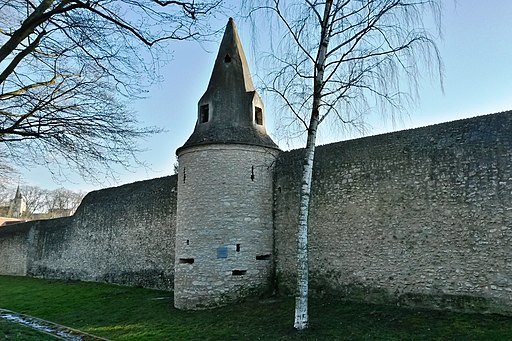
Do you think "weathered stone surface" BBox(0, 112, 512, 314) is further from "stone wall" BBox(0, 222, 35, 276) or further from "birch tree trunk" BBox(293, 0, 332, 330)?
"stone wall" BBox(0, 222, 35, 276)

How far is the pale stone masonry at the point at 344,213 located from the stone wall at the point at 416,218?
0.03 metres

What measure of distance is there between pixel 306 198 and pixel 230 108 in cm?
598

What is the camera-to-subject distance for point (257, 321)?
37.4 ft

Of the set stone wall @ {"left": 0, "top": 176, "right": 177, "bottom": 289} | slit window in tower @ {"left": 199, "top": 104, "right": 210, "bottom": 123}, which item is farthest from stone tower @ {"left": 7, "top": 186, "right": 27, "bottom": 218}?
slit window in tower @ {"left": 199, "top": 104, "right": 210, "bottom": 123}

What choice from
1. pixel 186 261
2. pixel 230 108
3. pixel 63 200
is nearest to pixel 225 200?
pixel 186 261

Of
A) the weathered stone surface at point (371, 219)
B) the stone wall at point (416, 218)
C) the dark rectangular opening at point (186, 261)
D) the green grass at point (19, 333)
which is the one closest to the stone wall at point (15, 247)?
the weathered stone surface at point (371, 219)

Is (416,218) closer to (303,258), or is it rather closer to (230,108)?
(303,258)

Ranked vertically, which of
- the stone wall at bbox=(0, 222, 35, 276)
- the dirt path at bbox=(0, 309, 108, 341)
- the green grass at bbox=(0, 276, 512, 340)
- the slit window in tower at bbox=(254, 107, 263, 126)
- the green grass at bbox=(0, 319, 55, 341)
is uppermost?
the slit window in tower at bbox=(254, 107, 263, 126)

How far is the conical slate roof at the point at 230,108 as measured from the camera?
1470cm

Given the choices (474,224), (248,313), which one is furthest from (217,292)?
(474,224)

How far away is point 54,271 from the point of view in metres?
26.3

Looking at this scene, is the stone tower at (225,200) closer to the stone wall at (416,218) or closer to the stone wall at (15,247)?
the stone wall at (416,218)

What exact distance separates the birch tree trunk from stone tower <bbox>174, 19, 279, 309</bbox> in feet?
11.0

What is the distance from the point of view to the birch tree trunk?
1005cm
